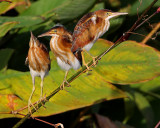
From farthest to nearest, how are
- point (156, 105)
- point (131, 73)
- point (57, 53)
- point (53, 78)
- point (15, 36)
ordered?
point (156, 105) → point (15, 36) → point (53, 78) → point (131, 73) → point (57, 53)

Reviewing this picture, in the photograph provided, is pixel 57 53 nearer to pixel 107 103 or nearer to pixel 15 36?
pixel 15 36

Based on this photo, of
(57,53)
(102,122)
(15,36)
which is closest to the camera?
(57,53)

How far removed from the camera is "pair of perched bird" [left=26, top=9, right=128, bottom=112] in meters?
0.52

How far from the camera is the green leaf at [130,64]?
832mm

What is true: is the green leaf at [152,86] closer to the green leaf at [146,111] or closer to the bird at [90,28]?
the green leaf at [146,111]

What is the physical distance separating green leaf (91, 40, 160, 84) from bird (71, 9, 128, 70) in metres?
0.29

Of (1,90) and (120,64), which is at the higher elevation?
(120,64)

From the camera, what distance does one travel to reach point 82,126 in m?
1.44

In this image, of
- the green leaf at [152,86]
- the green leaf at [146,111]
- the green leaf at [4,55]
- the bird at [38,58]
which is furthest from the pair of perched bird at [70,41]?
the green leaf at [152,86]

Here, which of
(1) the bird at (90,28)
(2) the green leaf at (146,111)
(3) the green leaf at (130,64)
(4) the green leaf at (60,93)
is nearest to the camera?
(1) the bird at (90,28)

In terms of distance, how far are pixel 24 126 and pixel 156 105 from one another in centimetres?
64

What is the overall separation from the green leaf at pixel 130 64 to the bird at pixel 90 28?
292 mm

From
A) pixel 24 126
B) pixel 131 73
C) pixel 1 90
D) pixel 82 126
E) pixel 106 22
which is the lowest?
pixel 82 126

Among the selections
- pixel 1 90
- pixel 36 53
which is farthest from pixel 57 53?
pixel 1 90
